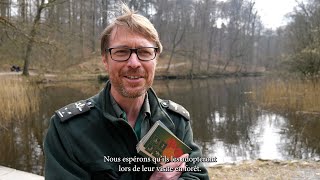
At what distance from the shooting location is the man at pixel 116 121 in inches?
65.6

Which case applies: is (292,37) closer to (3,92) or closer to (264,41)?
(3,92)

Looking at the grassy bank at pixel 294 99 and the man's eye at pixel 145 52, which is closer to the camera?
the man's eye at pixel 145 52

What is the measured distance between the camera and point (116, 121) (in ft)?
5.52

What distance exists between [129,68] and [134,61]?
1.7 inches

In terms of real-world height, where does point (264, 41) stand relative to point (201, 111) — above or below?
above

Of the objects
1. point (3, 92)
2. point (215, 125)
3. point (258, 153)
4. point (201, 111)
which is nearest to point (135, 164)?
point (258, 153)

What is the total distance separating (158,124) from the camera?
1672mm

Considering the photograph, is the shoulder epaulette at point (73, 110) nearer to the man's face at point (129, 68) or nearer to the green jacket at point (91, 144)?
the green jacket at point (91, 144)

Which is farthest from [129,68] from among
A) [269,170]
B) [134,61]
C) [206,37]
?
[206,37]

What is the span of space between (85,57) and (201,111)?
26313 millimetres

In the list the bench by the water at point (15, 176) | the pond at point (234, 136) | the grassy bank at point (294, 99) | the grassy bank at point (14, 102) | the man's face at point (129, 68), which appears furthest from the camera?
the grassy bank at point (294, 99)

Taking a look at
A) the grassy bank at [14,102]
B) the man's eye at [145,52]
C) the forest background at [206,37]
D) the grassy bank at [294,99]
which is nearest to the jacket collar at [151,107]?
the man's eye at [145,52]

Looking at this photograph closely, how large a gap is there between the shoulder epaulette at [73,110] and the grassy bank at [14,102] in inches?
295

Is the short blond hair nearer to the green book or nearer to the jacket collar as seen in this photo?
the jacket collar
